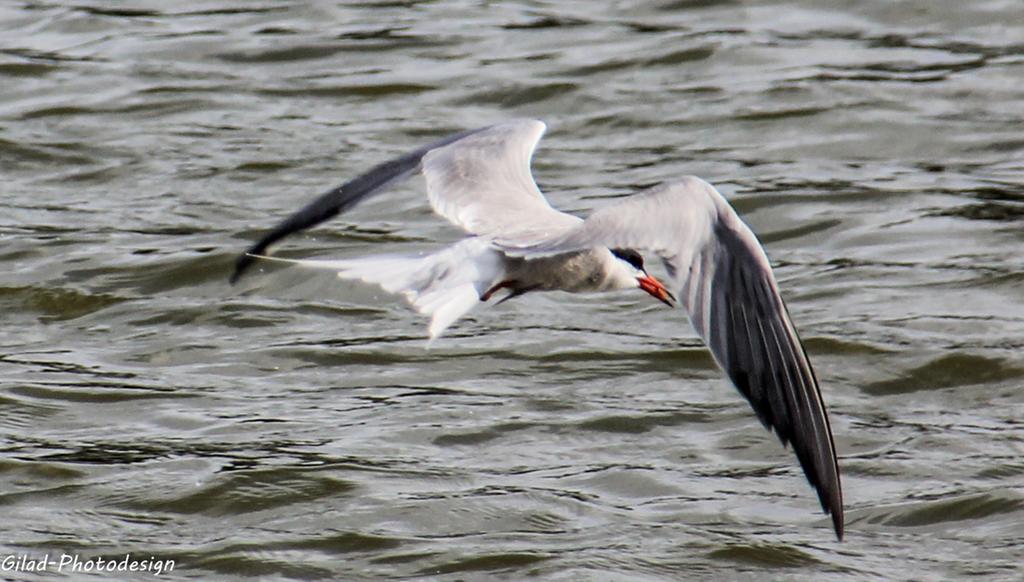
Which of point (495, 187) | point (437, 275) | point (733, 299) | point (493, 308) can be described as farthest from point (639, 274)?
point (493, 308)

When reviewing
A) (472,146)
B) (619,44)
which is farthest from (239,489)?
(619,44)

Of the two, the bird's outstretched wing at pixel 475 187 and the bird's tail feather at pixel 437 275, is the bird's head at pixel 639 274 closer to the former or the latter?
the bird's outstretched wing at pixel 475 187

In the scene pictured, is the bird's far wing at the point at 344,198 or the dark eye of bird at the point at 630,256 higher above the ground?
the bird's far wing at the point at 344,198

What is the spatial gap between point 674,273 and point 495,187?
1.22 m

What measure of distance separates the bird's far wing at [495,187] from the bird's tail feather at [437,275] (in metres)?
0.11

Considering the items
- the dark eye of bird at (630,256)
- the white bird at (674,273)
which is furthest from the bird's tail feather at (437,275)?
the dark eye of bird at (630,256)

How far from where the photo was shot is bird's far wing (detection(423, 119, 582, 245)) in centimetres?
573

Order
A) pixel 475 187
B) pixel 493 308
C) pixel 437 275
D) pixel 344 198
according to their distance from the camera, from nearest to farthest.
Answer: pixel 437 275, pixel 475 187, pixel 344 198, pixel 493 308

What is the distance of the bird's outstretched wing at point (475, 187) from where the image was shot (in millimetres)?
5844

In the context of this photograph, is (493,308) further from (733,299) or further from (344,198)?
(733,299)

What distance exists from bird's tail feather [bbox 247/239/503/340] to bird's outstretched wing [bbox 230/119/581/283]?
142 mm

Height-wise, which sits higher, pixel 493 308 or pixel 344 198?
pixel 344 198

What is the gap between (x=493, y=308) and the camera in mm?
8422

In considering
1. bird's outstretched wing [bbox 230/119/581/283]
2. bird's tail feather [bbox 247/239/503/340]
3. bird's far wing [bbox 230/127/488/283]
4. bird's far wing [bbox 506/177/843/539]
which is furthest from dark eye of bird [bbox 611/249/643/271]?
bird's far wing [bbox 230/127/488/283]
